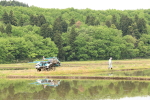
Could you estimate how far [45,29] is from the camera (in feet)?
402

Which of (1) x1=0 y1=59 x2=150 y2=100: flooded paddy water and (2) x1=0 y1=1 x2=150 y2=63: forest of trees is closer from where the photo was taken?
(1) x1=0 y1=59 x2=150 y2=100: flooded paddy water

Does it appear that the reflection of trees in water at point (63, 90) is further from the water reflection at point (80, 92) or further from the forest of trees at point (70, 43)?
the forest of trees at point (70, 43)

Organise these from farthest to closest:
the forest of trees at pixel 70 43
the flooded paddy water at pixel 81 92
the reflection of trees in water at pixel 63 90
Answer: the forest of trees at pixel 70 43
the reflection of trees in water at pixel 63 90
the flooded paddy water at pixel 81 92

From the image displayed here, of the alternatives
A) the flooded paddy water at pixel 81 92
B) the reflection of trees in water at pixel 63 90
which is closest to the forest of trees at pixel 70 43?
the reflection of trees in water at pixel 63 90

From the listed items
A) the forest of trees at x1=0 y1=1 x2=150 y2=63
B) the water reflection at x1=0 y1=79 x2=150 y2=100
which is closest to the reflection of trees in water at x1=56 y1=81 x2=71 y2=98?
the water reflection at x1=0 y1=79 x2=150 y2=100

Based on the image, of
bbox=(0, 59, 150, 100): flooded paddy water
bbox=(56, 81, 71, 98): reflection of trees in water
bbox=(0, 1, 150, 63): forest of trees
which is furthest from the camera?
bbox=(0, 1, 150, 63): forest of trees

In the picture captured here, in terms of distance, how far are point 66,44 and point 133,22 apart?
36.9 meters

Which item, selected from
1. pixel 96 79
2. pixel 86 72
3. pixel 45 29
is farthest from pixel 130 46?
pixel 96 79

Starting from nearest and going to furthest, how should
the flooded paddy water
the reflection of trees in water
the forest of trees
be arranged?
the flooded paddy water < the reflection of trees in water < the forest of trees

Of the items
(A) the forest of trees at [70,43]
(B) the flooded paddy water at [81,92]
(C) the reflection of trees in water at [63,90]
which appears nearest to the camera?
(B) the flooded paddy water at [81,92]

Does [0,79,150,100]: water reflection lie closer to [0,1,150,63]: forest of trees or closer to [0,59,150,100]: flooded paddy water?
[0,59,150,100]: flooded paddy water

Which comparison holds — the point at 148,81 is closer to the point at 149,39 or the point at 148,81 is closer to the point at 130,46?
the point at 130,46

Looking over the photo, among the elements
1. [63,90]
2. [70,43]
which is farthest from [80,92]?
[70,43]

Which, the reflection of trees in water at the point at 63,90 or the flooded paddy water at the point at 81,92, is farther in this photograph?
the reflection of trees in water at the point at 63,90
